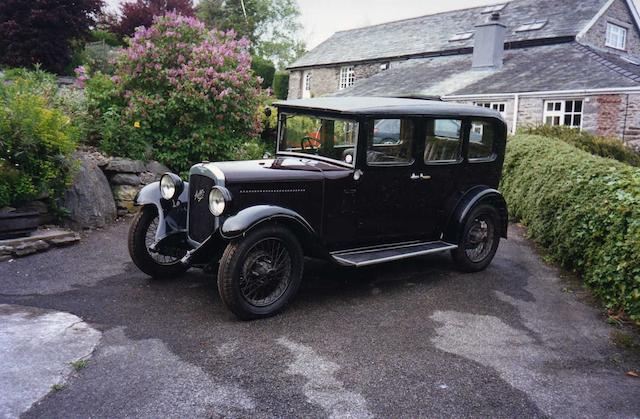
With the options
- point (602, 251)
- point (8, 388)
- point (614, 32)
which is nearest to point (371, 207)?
point (602, 251)

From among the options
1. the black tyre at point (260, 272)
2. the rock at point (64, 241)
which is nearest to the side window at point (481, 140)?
the black tyre at point (260, 272)

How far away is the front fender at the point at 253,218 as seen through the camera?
4277 millimetres

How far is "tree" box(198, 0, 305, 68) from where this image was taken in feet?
155

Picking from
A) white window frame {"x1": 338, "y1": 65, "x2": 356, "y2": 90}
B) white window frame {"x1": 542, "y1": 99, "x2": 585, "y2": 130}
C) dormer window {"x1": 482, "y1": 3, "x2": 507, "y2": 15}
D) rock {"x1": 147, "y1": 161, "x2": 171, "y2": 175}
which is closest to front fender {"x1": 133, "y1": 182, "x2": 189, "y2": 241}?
rock {"x1": 147, "y1": 161, "x2": 171, "y2": 175}

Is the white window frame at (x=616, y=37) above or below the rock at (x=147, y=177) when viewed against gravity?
above

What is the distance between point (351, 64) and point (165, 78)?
23670 millimetres

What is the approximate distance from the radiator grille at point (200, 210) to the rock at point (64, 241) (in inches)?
94.4

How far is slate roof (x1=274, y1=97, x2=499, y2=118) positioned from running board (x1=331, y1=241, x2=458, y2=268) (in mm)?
1387

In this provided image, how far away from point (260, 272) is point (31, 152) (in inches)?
155

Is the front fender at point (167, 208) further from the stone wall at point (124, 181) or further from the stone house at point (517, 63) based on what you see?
the stone house at point (517, 63)

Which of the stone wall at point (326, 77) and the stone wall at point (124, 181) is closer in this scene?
the stone wall at point (124, 181)

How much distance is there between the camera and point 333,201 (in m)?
5.09

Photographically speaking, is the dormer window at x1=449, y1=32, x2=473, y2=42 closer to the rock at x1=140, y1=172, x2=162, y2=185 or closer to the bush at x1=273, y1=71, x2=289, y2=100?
the bush at x1=273, y1=71, x2=289, y2=100

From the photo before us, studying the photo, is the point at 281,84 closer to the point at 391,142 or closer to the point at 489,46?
the point at 489,46
